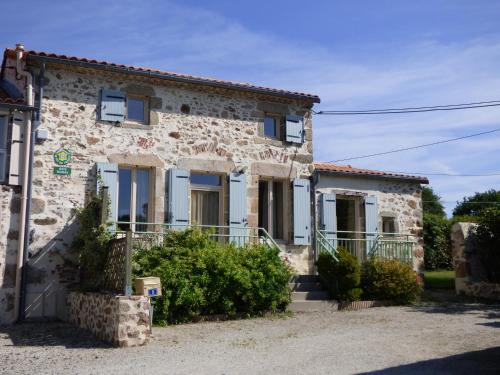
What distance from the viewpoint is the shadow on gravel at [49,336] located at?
7.10m

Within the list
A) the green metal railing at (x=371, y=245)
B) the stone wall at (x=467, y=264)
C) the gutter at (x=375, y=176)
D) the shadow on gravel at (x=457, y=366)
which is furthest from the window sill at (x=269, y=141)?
the shadow on gravel at (x=457, y=366)

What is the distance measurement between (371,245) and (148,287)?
6.94 meters

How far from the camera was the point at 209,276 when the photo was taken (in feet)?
29.5

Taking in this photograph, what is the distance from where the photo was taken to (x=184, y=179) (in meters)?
10.7

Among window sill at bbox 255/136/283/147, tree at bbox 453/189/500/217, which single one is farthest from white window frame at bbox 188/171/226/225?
tree at bbox 453/189/500/217

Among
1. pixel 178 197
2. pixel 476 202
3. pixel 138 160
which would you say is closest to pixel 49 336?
pixel 178 197

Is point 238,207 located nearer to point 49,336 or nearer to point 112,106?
point 112,106

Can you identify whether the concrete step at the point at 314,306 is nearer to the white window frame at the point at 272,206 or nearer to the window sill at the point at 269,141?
the white window frame at the point at 272,206

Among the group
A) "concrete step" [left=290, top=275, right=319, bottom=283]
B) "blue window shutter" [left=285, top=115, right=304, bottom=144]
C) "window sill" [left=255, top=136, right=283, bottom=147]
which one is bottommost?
"concrete step" [left=290, top=275, right=319, bottom=283]

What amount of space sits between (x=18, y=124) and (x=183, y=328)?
4.66 metres

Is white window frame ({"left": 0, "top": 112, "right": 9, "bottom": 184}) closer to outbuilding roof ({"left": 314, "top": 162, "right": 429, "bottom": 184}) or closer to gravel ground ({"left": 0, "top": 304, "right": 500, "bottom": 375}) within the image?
gravel ground ({"left": 0, "top": 304, "right": 500, "bottom": 375})

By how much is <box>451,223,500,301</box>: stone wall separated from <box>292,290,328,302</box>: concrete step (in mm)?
3828

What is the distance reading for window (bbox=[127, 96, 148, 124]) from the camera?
10.7m

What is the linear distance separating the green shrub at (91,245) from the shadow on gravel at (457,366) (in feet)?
16.3
